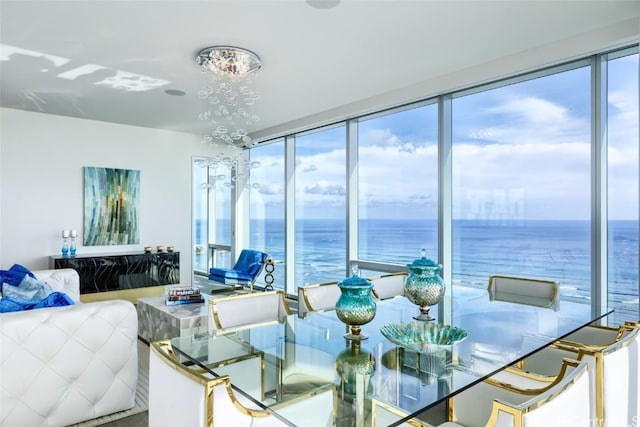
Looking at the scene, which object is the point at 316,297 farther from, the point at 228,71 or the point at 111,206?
the point at 111,206

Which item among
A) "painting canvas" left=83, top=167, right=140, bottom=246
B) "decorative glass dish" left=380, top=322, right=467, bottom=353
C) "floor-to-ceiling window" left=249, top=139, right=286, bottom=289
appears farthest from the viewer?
"floor-to-ceiling window" left=249, top=139, right=286, bottom=289

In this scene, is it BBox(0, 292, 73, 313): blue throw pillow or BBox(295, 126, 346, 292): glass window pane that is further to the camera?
BBox(295, 126, 346, 292): glass window pane

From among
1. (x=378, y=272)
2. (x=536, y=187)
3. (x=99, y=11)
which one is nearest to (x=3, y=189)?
(x=99, y=11)

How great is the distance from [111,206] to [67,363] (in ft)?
13.2

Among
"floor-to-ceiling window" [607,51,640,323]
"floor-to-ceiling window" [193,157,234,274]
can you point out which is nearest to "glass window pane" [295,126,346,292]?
"floor-to-ceiling window" [193,157,234,274]

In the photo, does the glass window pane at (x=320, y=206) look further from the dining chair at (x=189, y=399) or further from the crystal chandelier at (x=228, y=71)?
the dining chair at (x=189, y=399)

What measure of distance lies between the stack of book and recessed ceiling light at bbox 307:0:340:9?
294 centimetres

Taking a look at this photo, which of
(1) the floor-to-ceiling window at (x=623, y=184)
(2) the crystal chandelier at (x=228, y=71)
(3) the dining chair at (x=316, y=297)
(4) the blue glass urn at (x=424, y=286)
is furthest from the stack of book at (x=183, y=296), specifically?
(1) the floor-to-ceiling window at (x=623, y=184)

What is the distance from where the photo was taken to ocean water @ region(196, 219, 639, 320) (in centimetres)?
A: 305

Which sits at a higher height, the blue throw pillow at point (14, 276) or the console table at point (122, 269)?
the blue throw pillow at point (14, 276)

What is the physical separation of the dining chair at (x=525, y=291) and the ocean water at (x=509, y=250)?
2.12 feet

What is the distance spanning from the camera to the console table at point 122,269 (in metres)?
5.24

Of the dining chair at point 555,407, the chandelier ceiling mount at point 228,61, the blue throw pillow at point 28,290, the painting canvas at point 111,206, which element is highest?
the chandelier ceiling mount at point 228,61

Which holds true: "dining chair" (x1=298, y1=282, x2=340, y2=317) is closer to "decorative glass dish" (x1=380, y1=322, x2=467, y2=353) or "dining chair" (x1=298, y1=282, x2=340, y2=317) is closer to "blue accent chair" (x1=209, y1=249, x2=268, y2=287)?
"decorative glass dish" (x1=380, y1=322, x2=467, y2=353)
